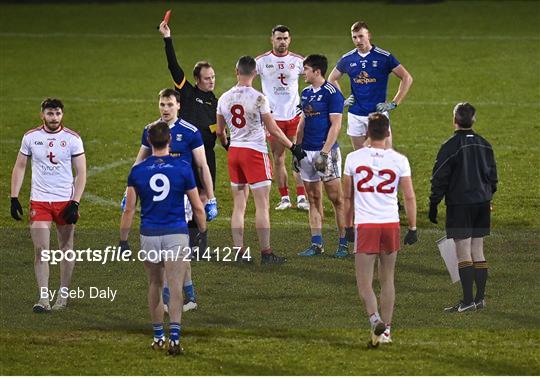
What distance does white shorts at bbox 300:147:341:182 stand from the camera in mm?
14546

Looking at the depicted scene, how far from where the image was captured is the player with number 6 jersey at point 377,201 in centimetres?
1115

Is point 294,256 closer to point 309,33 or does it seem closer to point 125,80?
point 125,80

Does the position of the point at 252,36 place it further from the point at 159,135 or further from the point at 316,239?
the point at 159,135

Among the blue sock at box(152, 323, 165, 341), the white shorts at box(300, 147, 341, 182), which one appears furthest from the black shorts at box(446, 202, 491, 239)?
the blue sock at box(152, 323, 165, 341)

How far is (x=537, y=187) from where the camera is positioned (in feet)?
59.0

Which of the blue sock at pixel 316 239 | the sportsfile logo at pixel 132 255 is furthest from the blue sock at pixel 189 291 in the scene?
the blue sock at pixel 316 239

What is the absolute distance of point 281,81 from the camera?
58.4 feet

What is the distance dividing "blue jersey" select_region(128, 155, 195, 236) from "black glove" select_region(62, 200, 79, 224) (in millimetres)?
1559

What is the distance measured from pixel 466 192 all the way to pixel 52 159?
4084 millimetres

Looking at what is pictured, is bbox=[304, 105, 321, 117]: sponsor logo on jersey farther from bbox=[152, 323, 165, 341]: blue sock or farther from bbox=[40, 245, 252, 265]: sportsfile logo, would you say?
bbox=[152, 323, 165, 341]: blue sock

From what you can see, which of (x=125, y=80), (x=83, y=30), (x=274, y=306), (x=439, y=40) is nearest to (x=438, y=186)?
(x=274, y=306)

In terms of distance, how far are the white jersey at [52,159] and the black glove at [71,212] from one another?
0.59ft

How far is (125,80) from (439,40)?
8.14m

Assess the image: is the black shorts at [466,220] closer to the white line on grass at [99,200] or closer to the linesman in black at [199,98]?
the linesman in black at [199,98]
